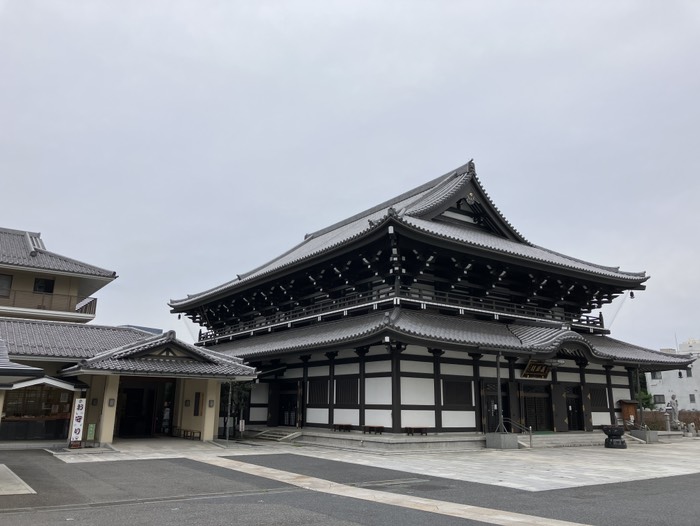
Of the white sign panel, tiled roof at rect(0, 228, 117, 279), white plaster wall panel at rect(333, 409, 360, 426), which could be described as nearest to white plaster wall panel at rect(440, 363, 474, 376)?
white plaster wall panel at rect(333, 409, 360, 426)

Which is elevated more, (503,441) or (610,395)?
(610,395)

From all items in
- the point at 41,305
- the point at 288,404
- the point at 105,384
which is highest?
the point at 41,305

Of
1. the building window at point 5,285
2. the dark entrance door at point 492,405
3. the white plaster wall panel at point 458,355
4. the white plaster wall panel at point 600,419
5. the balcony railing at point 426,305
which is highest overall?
the building window at point 5,285

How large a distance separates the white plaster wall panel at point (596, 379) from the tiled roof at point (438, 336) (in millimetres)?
1481

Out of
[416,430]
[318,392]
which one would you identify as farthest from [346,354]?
[416,430]

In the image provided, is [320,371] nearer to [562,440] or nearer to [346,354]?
[346,354]

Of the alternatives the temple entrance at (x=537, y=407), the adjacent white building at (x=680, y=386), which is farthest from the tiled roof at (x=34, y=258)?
the adjacent white building at (x=680, y=386)

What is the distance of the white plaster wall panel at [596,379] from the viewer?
26562 millimetres

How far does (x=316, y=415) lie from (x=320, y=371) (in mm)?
1966

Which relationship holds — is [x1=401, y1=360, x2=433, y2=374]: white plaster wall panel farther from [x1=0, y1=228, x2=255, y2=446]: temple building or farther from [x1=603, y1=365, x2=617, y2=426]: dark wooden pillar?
[x1=603, y1=365, x2=617, y2=426]: dark wooden pillar

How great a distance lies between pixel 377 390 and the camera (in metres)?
20.9

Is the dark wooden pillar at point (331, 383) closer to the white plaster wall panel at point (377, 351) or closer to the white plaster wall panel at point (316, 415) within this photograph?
the white plaster wall panel at point (316, 415)

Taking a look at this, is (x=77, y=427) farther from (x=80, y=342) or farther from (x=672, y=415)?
(x=672, y=415)

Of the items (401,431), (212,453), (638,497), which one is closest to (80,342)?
(212,453)
